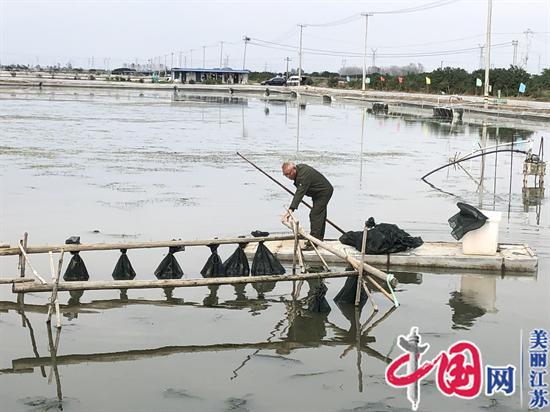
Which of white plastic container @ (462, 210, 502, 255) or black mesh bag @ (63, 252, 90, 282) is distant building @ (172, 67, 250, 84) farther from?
black mesh bag @ (63, 252, 90, 282)

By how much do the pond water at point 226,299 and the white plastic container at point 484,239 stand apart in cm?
33

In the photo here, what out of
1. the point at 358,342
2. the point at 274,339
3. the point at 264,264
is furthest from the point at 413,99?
the point at 274,339

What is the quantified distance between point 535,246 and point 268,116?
36059mm

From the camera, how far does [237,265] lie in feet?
34.6

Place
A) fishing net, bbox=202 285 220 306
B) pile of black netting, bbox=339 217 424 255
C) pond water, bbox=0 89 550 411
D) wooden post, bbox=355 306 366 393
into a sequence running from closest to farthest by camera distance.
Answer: pond water, bbox=0 89 550 411
wooden post, bbox=355 306 366 393
fishing net, bbox=202 285 220 306
pile of black netting, bbox=339 217 424 255

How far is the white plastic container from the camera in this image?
1094cm

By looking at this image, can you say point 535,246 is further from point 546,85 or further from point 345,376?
point 546,85

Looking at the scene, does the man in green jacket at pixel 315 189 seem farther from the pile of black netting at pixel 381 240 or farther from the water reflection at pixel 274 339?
the water reflection at pixel 274 339

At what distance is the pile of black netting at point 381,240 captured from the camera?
36.0 feet

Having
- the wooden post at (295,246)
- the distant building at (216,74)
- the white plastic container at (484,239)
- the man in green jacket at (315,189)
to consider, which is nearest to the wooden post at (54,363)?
the wooden post at (295,246)

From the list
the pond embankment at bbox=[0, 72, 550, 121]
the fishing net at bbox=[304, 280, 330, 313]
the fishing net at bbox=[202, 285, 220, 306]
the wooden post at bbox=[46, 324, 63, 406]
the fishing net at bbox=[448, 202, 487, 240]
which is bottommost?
the wooden post at bbox=[46, 324, 63, 406]

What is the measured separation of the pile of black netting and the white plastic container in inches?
29.1

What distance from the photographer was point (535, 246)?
42.9ft

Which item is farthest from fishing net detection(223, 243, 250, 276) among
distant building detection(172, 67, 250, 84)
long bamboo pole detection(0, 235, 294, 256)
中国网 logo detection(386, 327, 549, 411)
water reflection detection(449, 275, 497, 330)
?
distant building detection(172, 67, 250, 84)
